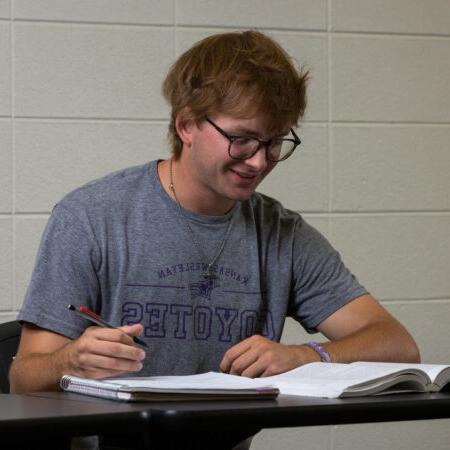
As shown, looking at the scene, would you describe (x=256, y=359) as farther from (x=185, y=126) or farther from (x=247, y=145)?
(x=185, y=126)

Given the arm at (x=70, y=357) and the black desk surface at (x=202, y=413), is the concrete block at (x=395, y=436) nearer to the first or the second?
the arm at (x=70, y=357)

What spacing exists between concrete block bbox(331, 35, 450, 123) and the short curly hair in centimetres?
115

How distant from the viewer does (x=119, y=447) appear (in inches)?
54.6

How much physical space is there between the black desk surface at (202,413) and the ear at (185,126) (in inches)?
31.3

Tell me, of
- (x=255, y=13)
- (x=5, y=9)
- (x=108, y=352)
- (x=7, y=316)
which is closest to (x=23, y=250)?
(x=7, y=316)

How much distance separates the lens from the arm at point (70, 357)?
135cm

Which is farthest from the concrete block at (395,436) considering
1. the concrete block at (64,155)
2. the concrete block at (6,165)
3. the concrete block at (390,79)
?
the concrete block at (6,165)

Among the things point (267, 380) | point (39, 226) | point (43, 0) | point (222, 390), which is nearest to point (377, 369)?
→ point (267, 380)

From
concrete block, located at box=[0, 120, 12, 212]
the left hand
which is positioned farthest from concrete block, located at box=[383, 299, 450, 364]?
the left hand

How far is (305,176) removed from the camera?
3.09 metres

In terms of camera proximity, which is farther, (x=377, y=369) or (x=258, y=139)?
(x=258, y=139)

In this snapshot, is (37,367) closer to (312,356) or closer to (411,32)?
(312,356)

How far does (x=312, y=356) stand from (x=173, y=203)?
18.8 inches

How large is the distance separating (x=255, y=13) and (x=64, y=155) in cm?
79
